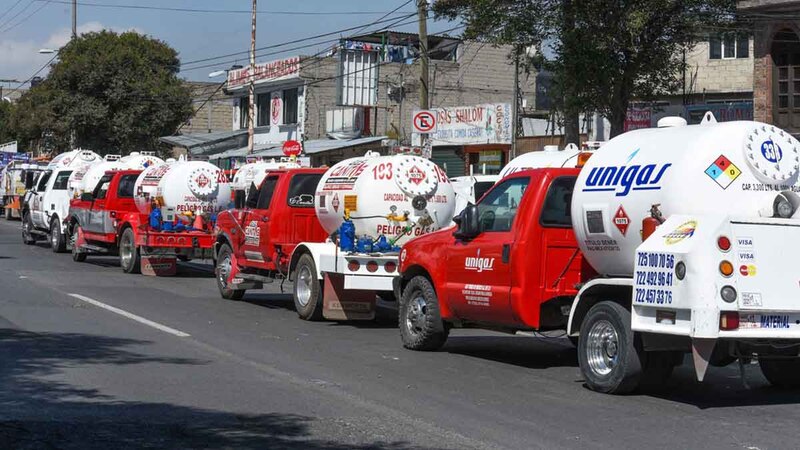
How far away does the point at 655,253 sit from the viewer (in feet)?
30.8

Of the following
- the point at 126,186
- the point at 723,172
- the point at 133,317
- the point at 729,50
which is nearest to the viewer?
the point at 723,172

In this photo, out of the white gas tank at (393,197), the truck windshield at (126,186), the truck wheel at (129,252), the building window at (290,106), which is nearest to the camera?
the white gas tank at (393,197)

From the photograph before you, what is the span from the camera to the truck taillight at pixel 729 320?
29.7 ft

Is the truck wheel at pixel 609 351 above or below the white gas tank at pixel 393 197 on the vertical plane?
below

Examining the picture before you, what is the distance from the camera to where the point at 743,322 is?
30.1 ft

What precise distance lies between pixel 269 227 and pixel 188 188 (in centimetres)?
657

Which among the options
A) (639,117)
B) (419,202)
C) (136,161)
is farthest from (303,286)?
(639,117)

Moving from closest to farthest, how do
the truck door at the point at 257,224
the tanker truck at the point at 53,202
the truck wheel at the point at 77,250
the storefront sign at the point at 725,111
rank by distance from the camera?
the truck door at the point at 257,224 < the truck wheel at the point at 77,250 < the tanker truck at the point at 53,202 < the storefront sign at the point at 725,111

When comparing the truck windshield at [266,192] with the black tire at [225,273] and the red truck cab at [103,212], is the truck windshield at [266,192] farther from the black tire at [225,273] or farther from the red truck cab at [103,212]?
the red truck cab at [103,212]

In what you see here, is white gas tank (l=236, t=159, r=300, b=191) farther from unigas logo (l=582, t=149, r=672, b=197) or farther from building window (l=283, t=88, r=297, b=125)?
building window (l=283, t=88, r=297, b=125)

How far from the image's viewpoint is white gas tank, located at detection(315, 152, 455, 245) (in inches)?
614

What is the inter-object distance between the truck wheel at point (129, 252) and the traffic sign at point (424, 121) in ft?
21.3

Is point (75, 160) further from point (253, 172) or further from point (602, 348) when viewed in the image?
point (602, 348)

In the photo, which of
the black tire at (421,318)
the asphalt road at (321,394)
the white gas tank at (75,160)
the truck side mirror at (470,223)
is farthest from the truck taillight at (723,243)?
the white gas tank at (75,160)
